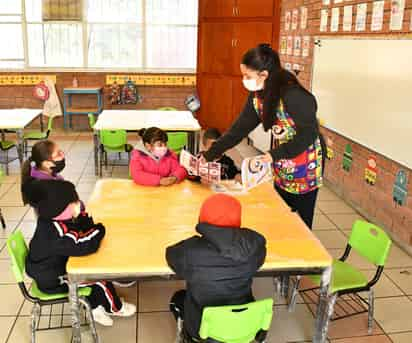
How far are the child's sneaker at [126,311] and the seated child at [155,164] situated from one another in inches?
29.7

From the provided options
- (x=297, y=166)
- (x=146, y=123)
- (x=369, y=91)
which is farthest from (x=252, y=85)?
(x=146, y=123)

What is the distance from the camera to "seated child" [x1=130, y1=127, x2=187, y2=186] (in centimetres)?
310

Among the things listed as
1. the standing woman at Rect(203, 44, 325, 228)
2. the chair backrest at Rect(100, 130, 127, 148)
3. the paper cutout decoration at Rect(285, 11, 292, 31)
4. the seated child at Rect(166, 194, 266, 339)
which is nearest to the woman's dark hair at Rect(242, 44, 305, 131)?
the standing woman at Rect(203, 44, 325, 228)

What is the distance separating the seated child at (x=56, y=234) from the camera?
84.8 inches

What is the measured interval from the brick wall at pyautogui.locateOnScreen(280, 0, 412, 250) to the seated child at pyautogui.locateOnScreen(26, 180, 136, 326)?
8.80 ft

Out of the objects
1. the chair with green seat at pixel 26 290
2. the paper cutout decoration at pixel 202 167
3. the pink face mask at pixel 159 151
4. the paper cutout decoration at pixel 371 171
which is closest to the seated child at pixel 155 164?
the pink face mask at pixel 159 151

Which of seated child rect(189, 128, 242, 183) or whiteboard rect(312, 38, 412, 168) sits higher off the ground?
whiteboard rect(312, 38, 412, 168)

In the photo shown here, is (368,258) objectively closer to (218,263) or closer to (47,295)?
(218,263)

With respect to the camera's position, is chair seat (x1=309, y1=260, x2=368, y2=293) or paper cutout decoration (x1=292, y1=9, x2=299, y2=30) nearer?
chair seat (x1=309, y1=260, x2=368, y2=293)

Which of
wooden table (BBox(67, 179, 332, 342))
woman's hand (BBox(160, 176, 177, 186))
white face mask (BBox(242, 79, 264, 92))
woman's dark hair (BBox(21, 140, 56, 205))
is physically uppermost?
white face mask (BBox(242, 79, 264, 92))

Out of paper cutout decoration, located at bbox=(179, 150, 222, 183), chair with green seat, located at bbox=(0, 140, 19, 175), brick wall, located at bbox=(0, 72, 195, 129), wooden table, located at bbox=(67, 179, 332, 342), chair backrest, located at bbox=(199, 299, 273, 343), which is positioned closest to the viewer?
chair backrest, located at bbox=(199, 299, 273, 343)

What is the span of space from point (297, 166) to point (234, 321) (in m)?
1.19

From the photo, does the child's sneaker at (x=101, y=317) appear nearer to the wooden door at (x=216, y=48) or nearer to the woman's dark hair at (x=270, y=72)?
the woman's dark hair at (x=270, y=72)

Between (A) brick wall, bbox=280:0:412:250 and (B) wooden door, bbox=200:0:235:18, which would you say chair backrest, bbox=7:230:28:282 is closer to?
(A) brick wall, bbox=280:0:412:250
